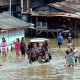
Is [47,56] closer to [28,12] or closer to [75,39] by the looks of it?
[75,39]

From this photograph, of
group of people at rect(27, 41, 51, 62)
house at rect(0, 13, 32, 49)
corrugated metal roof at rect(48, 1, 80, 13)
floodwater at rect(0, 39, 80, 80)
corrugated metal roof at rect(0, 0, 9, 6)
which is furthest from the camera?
corrugated metal roof at rect(0, 0, 9, 6)

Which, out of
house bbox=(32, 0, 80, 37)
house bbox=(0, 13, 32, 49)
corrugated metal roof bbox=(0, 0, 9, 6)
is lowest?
house bbox=(32, 0, 80, 37)

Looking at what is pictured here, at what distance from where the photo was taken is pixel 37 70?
2667 centimetres

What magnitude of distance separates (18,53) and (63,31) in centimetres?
1449

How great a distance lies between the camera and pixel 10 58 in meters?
31.9

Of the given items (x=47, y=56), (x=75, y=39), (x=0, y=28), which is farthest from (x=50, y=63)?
(x=75, y=39)

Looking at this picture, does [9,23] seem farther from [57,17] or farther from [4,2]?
[4,2]

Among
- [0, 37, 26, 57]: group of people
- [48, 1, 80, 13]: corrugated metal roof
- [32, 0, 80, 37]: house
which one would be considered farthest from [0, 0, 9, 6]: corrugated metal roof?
[0, 37, 26, 57]: group of people

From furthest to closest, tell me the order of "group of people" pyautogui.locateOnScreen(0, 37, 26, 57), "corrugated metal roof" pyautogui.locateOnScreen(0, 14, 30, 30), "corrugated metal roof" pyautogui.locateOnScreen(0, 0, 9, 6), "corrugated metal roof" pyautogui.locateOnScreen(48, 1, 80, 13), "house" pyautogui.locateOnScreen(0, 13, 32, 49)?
"corrugated metal roof" pyautogui.locateOnScreen(0, 0, 9, 6) < "corrugated metal roof" pyautogui.locateOnScreen(48, 1, 80, 13) < "corrugated metal roof" pyautogui.locateOnScreen(0, 14, 30, 30) < "house" pyautogui.locateOnScreen(0, 13, 32, 49) < "group of people" pyautogui.locateOnScreen(0, 37, 26, 57)

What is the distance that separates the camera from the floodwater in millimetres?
24500

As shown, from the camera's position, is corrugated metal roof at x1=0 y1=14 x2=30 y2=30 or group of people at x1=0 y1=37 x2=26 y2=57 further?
corrugated metal roof at x1=0 y1=14 x2=30 y2=30

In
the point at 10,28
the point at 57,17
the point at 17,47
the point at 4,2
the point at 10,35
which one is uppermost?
the point at 10,28

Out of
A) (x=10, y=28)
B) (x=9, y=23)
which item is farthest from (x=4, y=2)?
(x=10, y=28)

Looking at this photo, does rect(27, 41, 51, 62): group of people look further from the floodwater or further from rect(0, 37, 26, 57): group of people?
rect(0, 37, 26, 57): group of people
